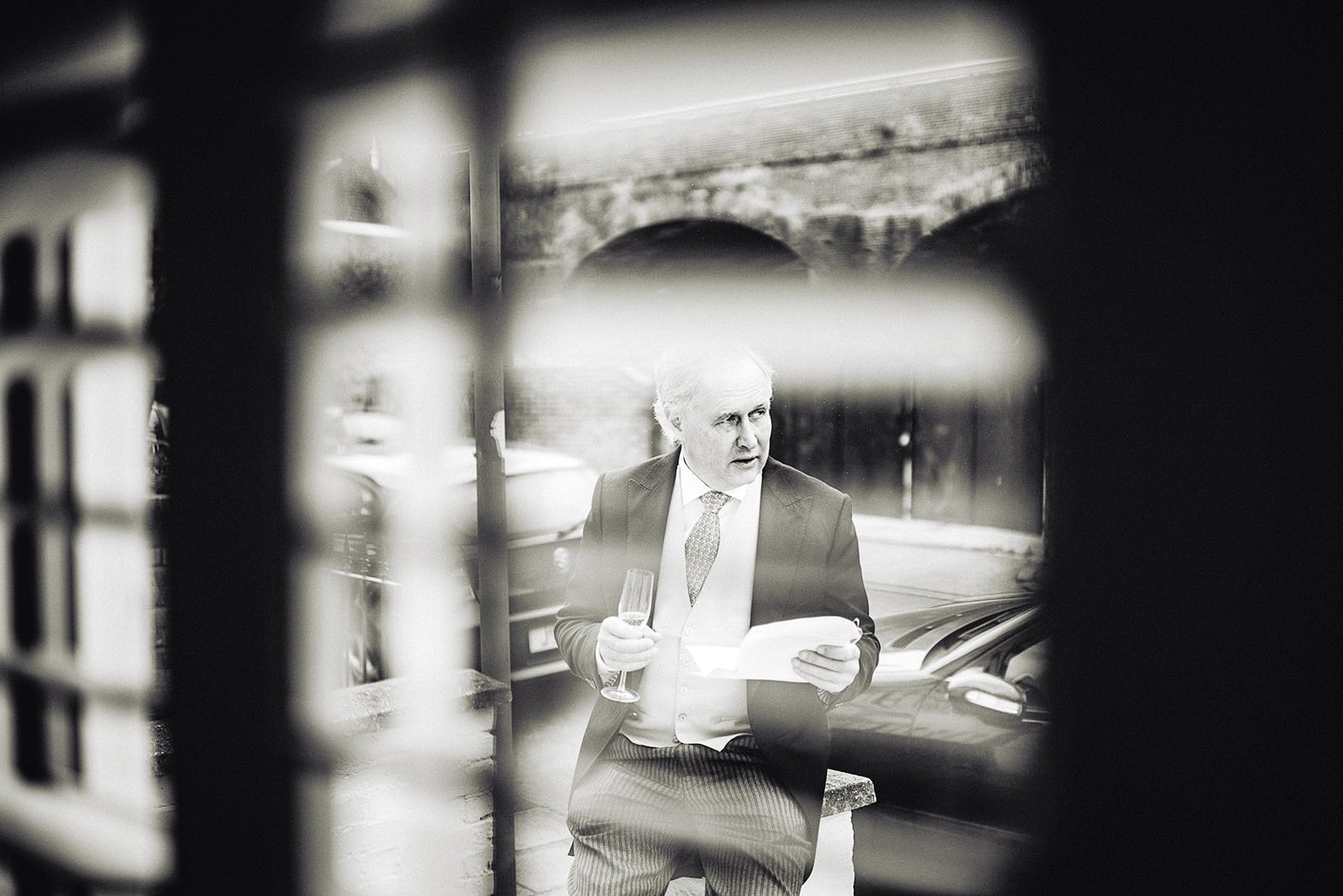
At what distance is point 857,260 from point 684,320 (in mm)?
443

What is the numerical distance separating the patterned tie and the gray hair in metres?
0.13

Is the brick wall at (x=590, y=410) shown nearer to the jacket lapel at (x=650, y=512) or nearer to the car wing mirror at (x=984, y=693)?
the jacket lapel at (x=650, y=512)

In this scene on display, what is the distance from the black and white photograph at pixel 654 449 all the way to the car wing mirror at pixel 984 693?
0.02 m

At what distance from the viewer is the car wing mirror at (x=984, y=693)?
1.94 m

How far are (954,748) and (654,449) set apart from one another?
1.31m

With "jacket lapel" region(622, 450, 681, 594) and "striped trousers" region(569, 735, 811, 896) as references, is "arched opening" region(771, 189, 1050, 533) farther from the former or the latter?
"striped trousers" region(569, 735, 811, 896)

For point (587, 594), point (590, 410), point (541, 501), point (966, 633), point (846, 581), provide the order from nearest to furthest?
point (846, 581) < point (587, 594) < point (966, 633) < point (590, 410) < point (541, 501)

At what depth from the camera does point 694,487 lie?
176 centimetres

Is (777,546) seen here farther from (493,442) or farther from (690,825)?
(493,442)

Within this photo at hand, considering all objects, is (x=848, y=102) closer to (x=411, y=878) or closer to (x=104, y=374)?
(x=411, y=878)

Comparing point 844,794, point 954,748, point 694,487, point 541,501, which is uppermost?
point 694,487

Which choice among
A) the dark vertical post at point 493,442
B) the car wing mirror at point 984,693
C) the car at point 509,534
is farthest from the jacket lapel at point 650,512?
the car wing mirror at point 984,693

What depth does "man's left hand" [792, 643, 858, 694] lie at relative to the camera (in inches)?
61.3

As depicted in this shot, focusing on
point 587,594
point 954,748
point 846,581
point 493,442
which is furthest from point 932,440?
point 954,748
